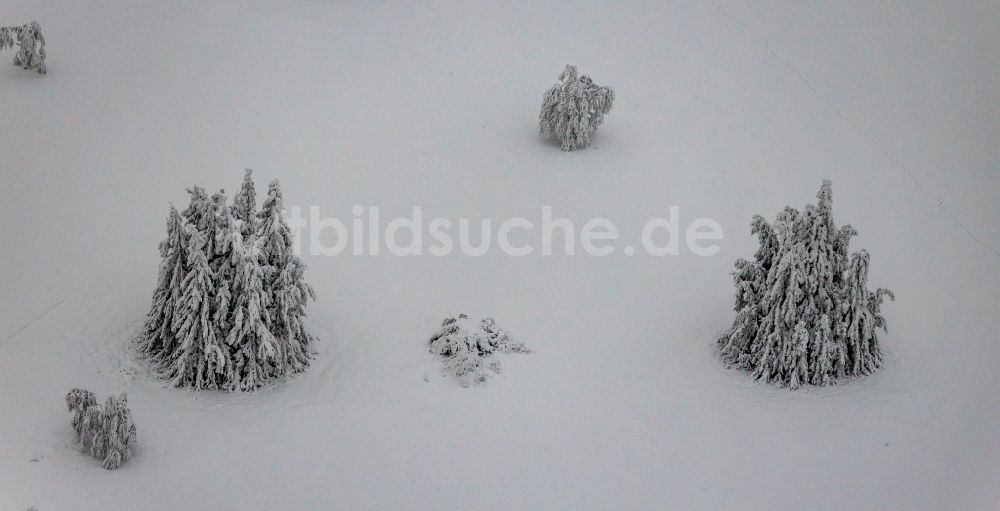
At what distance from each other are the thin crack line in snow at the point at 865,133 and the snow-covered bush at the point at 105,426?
22.1m

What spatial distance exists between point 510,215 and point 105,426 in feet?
42.1

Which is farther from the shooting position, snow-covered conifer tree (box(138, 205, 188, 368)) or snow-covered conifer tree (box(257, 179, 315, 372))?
snow-covered conifer tree (box(257, 179, 315, 372))

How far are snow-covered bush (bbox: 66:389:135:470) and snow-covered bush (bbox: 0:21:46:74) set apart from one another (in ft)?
54.6

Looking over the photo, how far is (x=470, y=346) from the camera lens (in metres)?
19.6

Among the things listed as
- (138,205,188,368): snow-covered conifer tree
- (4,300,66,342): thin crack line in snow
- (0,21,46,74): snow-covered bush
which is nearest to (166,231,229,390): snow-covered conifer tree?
(138,205,188,368): snow-covered conifer tree

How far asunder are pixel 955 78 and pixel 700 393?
19.9 meters

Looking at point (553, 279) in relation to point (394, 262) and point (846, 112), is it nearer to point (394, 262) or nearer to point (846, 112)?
Answer: point (394, 262)

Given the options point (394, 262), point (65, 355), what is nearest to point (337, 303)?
point (394, 262)

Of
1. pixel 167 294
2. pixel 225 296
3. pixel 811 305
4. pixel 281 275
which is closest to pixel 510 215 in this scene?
pixel 281 275

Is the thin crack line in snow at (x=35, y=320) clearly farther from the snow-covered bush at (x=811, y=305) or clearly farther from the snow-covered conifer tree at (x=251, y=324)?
the snow-covered bush at (x=811, y=305)

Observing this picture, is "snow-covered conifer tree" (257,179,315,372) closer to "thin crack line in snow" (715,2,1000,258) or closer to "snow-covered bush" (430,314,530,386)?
"snow-covered bush" (430,314,530,386)

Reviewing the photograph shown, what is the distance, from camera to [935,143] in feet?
95.5

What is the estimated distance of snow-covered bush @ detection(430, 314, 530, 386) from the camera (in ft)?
62.8

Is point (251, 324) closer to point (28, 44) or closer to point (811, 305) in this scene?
point (811, 305)
